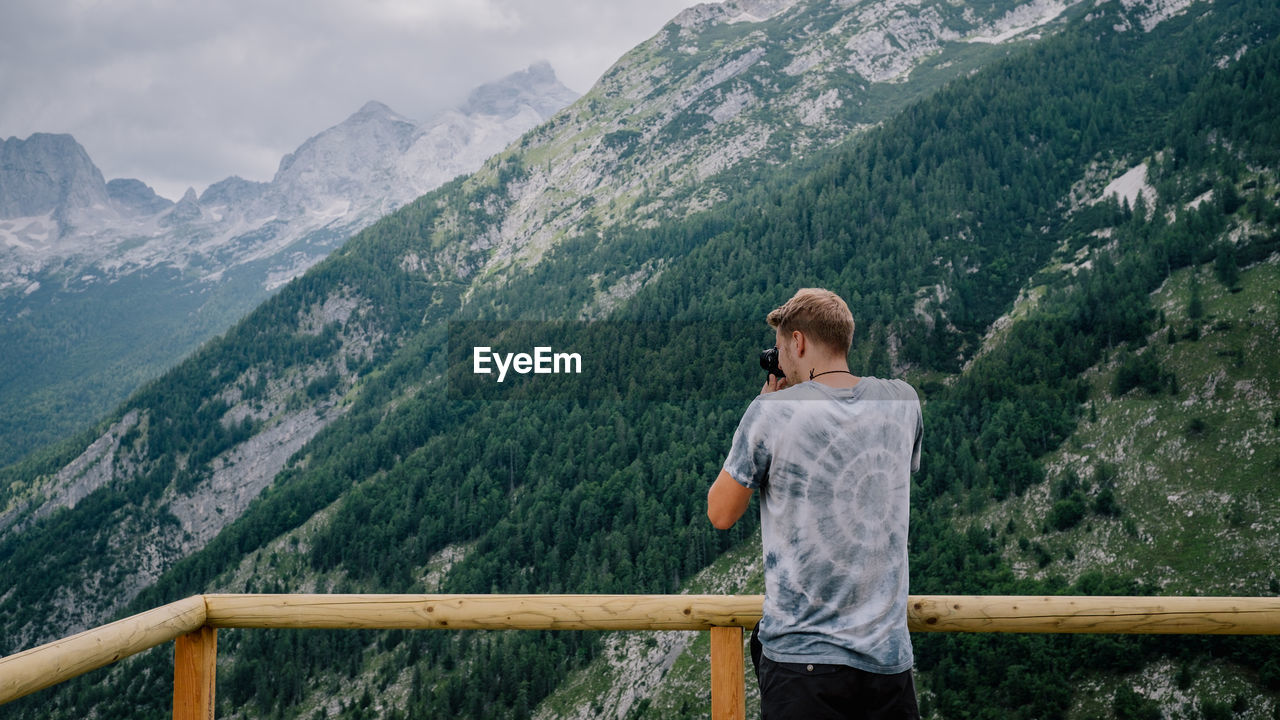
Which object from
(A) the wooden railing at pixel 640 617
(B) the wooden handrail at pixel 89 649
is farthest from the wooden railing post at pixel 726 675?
(B) the wooden handrail at pixel 89 649

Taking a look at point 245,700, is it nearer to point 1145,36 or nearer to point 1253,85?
point 1253,85

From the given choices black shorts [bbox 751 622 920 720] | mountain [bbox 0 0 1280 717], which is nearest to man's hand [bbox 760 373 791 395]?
black shorts [bbox 751 622 920 720]

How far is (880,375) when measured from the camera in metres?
102

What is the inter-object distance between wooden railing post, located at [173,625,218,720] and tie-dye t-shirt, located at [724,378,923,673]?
4.04 metres

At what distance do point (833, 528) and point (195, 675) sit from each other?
4.48m

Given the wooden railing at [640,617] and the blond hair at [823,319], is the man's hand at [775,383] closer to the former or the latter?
the blond hair at [823,319]

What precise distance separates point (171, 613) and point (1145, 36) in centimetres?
16938

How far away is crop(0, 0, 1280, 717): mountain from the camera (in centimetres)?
5369

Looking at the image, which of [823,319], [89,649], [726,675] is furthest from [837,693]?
[89,649]

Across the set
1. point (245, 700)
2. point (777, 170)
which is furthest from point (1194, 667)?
point (777, 170)

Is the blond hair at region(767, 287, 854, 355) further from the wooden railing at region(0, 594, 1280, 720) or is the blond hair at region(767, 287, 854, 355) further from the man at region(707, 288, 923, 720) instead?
the wooden railing at region(0, 594, 1280, 720)

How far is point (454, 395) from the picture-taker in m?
146

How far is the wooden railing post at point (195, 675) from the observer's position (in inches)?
193

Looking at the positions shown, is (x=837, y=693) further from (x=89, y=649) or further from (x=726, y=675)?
(x=89, y=649)
